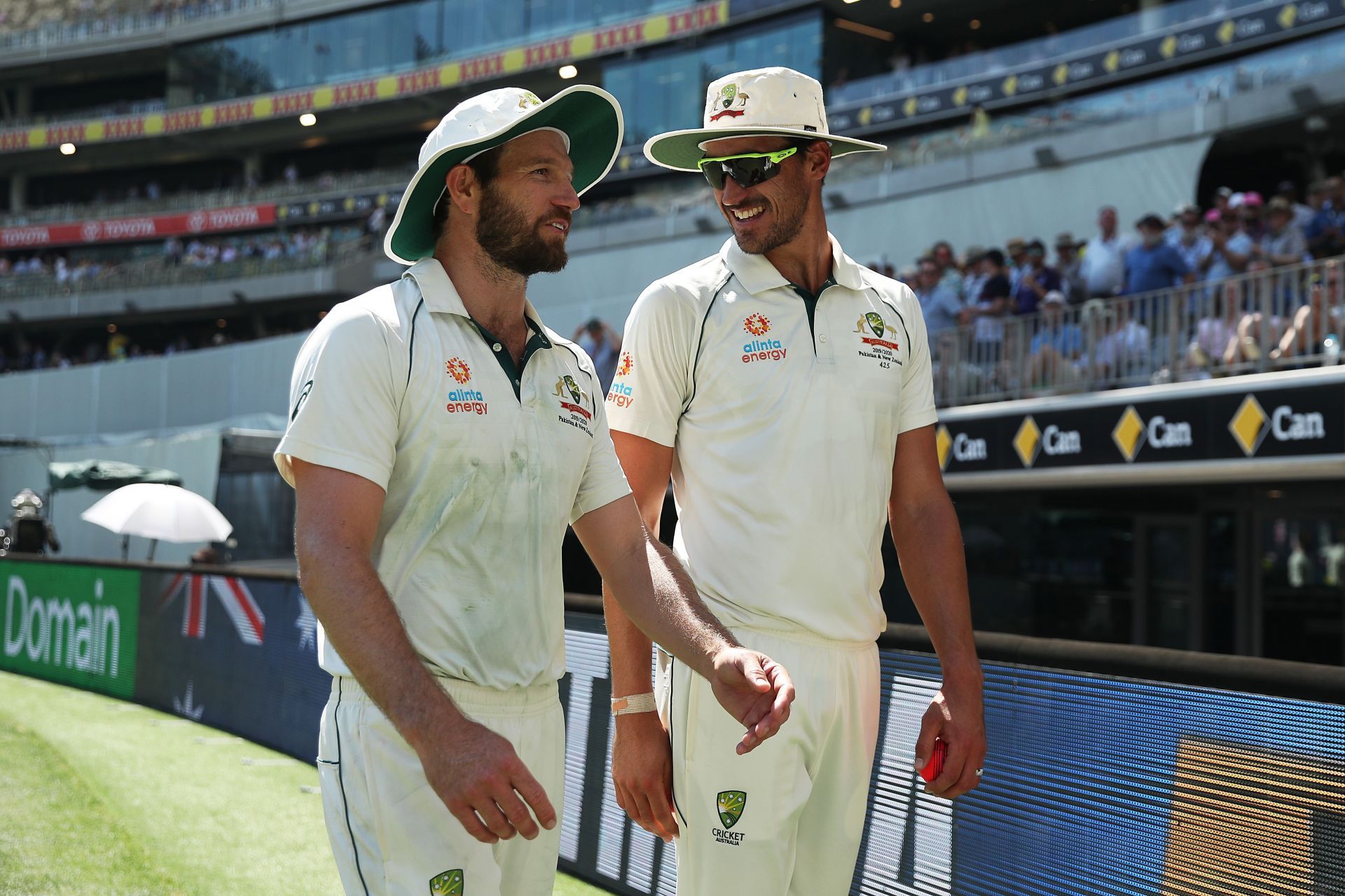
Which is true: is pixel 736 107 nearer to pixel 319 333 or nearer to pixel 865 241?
pixel 319 333

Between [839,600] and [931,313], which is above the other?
[931,313]

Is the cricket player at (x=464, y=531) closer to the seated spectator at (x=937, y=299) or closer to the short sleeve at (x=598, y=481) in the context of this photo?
the short sleeve at (x=598, y=481)

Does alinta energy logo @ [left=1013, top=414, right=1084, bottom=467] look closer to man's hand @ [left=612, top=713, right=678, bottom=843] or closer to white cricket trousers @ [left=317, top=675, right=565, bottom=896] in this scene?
man's hand @ [left=612, top=713, right=678, bottom=843]

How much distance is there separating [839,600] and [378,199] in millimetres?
39282

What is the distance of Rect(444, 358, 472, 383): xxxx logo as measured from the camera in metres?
2.19

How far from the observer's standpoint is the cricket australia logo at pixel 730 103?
286cm

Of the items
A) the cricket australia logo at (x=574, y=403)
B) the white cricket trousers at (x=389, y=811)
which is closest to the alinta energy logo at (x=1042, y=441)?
the cricket australia logo at (x=574, y=403)

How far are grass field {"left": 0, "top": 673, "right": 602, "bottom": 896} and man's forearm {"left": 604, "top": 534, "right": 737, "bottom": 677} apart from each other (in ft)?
10.8

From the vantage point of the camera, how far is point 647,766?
8.79ft

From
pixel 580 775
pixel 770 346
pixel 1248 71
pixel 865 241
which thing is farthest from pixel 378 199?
pixel 770 346

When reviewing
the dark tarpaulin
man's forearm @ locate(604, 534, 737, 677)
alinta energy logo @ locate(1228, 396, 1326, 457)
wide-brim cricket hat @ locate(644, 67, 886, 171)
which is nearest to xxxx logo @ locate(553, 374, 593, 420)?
man's forearm @ locate(604, 534, 737, 677)

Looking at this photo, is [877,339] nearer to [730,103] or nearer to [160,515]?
[730,103]

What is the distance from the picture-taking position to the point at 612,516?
2.52 meters

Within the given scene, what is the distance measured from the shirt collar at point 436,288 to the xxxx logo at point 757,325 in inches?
28.3
